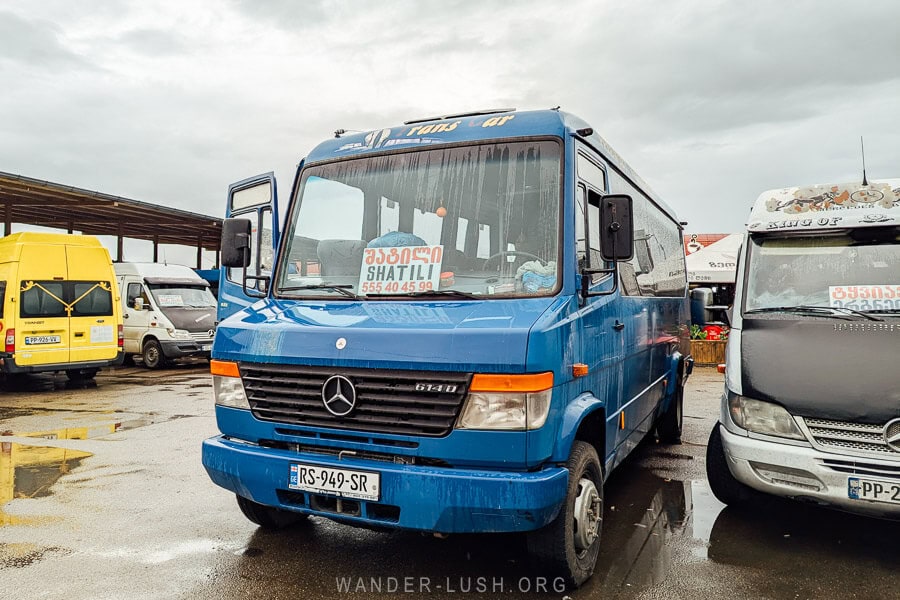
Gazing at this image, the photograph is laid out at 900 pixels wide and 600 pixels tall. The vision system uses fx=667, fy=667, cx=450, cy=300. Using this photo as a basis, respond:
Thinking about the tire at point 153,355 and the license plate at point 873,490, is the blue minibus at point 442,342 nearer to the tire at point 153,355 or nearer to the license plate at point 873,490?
the license plate at point 873,490

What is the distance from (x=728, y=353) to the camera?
450cm

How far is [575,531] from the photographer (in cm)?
350

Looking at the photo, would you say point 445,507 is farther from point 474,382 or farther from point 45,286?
point 45,286

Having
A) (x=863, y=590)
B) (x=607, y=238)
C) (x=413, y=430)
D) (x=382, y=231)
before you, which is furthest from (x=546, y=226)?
(x=863, y=590)

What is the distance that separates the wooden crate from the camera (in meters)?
15.4

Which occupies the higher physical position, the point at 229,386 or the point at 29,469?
the point at 229,386

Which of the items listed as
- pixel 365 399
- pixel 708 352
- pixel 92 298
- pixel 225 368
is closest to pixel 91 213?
pixel 92 298

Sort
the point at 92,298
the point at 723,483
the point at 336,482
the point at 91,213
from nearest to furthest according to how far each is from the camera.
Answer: the point at 336,482 → the point at 723,483 → the point at 92,298 → the point at 91,213

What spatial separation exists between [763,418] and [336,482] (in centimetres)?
259

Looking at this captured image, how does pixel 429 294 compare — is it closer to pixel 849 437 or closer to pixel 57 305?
pixel 849 437

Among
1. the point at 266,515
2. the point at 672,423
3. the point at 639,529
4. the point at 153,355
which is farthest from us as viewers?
the point at 153,355

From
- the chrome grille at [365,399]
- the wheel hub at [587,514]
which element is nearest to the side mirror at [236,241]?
the chrome grille at [365,399]

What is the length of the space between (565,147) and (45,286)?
1101cm

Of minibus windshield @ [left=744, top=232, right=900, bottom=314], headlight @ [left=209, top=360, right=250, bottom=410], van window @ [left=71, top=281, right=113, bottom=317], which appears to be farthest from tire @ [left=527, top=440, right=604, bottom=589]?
van window @ [left=71, top=281, right=113, bottom=317]
